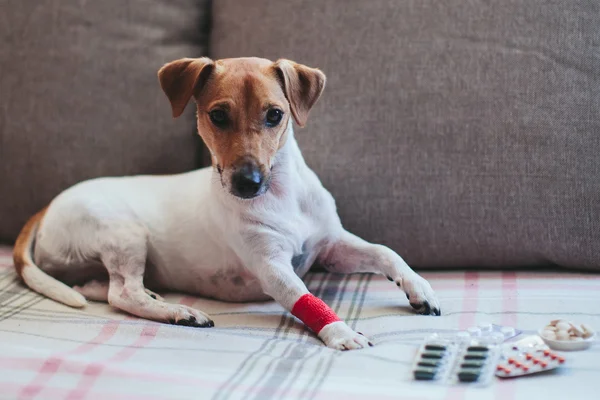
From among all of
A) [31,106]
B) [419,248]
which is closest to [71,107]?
[31,106]

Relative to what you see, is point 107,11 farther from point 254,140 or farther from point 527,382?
point 527,382

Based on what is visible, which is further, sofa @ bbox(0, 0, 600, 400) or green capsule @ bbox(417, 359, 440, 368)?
sofa @ bbox(0, 0, 600, 400)

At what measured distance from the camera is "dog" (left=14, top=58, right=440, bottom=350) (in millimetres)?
1896

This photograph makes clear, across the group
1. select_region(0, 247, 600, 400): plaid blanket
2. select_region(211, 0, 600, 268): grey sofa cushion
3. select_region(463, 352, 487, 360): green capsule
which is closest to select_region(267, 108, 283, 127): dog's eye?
select_region(211, 0, 600, 268): grey sofa cushion

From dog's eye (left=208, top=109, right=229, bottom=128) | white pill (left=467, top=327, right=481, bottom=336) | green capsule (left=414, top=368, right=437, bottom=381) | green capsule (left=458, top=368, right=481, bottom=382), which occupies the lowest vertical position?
white pill (left=467, top=327, right=481, bottom=336)

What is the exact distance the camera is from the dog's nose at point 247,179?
182 cm

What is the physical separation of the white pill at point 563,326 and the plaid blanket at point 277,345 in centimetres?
7

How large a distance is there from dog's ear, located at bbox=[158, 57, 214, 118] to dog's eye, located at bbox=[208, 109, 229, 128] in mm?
90

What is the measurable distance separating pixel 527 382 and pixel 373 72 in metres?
1.06

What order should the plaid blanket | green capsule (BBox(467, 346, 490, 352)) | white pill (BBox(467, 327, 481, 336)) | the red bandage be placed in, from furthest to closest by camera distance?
the red bandage, white pill (BBox(467, 327, 481, 336)), green capsule (BBox(467, 346, 490, 352)), the plaid blanket

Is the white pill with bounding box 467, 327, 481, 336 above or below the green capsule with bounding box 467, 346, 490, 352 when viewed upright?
below

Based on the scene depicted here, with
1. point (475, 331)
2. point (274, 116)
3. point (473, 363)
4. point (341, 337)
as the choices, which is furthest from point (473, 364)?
point (274, 116)

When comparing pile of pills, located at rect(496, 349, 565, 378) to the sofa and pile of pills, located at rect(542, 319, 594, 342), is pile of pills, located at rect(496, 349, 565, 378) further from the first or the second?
the sofa

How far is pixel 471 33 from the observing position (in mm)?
2166
